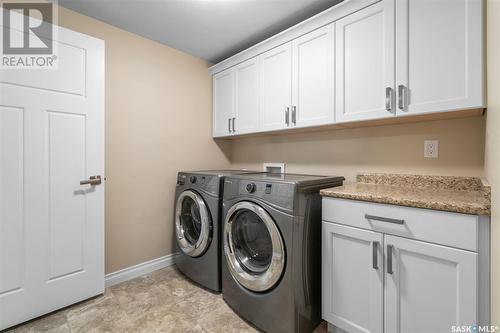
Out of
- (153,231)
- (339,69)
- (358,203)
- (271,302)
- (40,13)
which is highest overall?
(40,13)

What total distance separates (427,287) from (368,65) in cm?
132

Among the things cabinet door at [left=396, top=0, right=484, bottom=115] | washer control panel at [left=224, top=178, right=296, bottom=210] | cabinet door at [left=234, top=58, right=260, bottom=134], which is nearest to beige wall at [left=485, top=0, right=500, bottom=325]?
cabinet door at [left=396, top=0, right=484, bottom=115]

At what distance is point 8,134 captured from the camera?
5.03ft

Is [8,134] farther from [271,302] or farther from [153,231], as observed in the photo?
[271,302]

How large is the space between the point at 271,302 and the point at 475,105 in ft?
5.17

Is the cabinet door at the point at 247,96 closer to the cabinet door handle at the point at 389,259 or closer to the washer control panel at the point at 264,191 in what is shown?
the washer control panel at the point at 264,191

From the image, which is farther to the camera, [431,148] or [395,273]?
[431,148]

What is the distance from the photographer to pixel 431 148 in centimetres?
161

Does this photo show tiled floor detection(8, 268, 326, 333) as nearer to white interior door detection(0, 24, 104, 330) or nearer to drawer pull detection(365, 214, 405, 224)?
white interior door detection(0, 24, 104, 330)

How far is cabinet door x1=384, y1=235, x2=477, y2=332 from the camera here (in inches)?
40.2

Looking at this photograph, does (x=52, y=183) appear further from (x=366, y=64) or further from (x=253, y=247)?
(x=366, y=64)

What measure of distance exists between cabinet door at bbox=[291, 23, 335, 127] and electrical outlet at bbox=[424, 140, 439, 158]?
2.16 ft

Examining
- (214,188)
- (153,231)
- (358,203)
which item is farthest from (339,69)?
(153,231)

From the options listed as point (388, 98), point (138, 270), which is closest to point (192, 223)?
point (138, 270)
